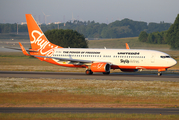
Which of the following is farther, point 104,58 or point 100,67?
point 104,58

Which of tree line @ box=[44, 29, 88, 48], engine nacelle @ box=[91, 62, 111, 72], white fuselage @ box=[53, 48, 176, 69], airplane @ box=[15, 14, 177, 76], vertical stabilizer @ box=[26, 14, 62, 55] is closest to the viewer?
engine nacelle @ box=[91, 62, 111, 72]

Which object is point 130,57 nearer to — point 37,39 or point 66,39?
point 37,39

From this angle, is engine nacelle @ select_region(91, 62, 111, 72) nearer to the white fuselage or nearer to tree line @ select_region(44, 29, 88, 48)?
the white fuselage

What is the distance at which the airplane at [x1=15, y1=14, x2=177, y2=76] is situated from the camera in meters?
42.8

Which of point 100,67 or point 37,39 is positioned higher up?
point 37,39

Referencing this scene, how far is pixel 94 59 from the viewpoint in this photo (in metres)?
45.7

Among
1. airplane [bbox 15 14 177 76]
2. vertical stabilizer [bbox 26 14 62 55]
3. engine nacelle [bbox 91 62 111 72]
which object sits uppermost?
vertical stabilizer [bbox 26 14 62 55]

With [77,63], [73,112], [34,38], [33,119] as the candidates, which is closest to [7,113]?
[33,119]

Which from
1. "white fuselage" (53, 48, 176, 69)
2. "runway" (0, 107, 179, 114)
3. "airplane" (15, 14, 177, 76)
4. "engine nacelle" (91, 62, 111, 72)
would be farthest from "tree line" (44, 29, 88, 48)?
"runway" (0, 107, 179, 114)

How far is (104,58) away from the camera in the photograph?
1777 inches

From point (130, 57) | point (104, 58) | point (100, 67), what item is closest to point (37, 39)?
point (104, 58)

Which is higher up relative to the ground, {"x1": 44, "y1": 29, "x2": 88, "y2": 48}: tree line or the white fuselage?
{"x1": 44, "y1": 29, "x2": 88, "y2": 48}: tree line

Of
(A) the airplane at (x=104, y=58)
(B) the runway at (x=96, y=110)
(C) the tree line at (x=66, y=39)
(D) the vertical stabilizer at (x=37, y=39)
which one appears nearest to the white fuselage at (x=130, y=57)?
(A) the airplane at (x=104, y=58)

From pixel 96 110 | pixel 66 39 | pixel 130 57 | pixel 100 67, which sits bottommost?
pixel 96 110
